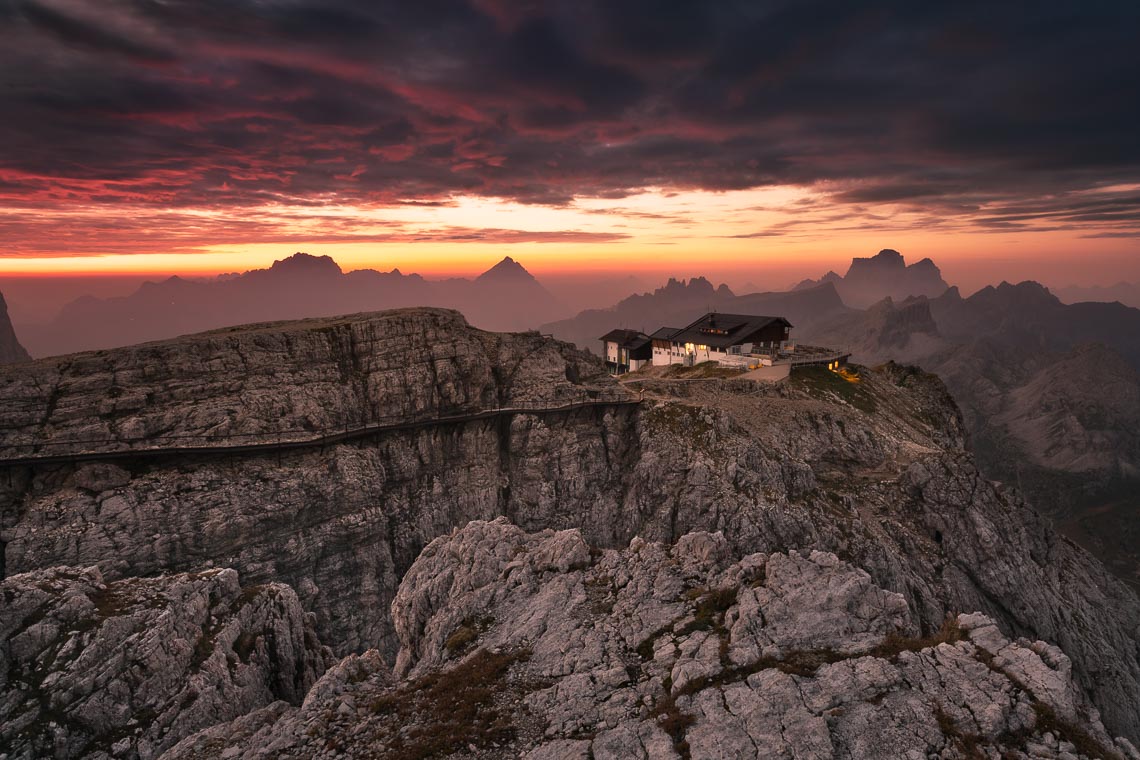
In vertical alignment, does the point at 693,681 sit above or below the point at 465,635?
above

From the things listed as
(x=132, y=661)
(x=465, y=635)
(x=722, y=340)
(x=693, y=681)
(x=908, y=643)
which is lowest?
(x=465, y=635)

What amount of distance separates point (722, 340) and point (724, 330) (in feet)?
10.0

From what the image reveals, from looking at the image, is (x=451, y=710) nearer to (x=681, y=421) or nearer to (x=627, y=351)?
(x=681, y=421)

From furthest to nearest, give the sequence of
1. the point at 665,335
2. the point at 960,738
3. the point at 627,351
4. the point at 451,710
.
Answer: the point at 665,335 → the point at 627,351 → the point at 451,710 → the point at 960,738

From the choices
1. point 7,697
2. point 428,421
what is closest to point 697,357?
point 428,421

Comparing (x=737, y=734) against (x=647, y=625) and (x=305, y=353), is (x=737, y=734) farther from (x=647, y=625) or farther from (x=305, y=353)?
(x=305, y=353)

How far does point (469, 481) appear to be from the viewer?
76250mm

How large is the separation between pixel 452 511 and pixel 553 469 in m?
15.5

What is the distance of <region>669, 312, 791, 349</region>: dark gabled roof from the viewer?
341ft

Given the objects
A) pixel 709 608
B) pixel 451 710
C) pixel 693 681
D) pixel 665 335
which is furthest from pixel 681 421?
pixel 451 710

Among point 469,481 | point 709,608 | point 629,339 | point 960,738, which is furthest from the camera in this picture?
point 629,339

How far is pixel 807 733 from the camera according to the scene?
21359 millimetres

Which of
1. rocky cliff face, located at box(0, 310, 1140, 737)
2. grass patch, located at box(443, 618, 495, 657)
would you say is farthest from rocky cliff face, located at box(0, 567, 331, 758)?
rocky cliff face, located at box(0, 310, 1140, 737)

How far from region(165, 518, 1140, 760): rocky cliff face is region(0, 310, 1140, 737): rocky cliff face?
106ft
